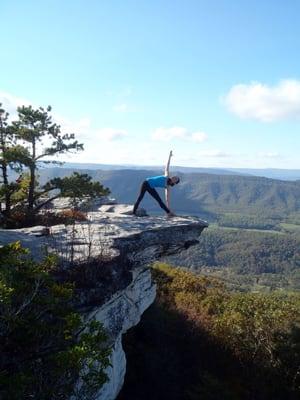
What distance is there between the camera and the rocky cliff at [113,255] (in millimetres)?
11727

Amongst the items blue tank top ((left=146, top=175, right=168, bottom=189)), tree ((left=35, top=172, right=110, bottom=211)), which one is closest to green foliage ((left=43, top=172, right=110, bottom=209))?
tree ((left=35, top=172, right=110, bottom=211))

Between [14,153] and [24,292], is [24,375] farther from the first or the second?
[14,153]

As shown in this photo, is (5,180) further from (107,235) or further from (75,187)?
(107,235)

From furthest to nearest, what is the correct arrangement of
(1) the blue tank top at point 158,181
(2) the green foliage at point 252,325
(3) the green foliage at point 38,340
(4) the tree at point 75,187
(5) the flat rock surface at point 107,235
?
(4) the tree at point 75,187 → (2) the green foliage at point 252,325 → (1) the blue tank top at point 158,181 → (5) the flat rock surface at point 107,235 → (3) the green foliage at point 38,340

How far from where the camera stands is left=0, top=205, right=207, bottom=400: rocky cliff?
11727 millimetres

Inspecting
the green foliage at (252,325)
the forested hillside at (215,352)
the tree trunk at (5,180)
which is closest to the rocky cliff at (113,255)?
the forested hillside at (215,352)

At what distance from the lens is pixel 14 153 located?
1905 cm

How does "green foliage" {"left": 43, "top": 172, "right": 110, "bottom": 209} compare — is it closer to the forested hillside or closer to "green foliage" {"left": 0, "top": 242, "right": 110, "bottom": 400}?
the forested hillside

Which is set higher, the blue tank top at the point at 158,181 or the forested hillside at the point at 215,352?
the blue tank top at the point at 158,181

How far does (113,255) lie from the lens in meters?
12.8

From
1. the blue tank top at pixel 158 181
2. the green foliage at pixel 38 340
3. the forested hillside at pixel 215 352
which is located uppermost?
the blue tank top at pixel 158 181

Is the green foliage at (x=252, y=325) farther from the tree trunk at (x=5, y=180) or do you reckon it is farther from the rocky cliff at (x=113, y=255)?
the tree trunk at (x=5, y=180)

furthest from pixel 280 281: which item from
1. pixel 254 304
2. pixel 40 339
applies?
pixel 40 339

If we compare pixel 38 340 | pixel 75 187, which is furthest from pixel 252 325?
pixel 38 340
